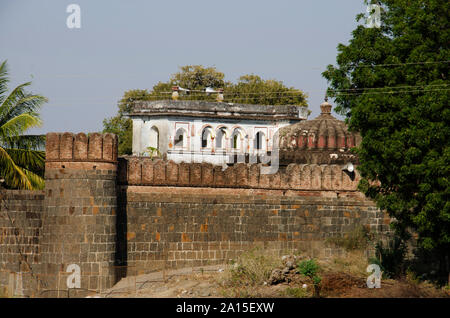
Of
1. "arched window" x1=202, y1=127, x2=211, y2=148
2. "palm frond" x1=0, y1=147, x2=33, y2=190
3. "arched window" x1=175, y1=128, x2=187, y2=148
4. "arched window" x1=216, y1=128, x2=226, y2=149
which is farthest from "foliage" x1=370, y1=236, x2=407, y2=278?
"arched window" x1=216, y1=128, x2=226, y2=149

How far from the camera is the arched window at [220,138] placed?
55.7 m

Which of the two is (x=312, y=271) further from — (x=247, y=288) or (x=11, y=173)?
(x=11, y=173)

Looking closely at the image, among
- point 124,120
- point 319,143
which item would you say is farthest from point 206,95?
point 319,143

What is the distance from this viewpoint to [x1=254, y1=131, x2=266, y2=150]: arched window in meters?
56.8

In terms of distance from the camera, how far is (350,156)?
109 ft

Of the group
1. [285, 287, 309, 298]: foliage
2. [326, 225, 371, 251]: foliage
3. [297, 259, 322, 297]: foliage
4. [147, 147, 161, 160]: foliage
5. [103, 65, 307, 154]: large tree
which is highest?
[103, 65, 307, 154]: large tree

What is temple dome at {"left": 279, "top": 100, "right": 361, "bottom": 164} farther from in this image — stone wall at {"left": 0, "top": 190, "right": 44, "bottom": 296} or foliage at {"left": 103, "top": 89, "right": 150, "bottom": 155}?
foliage at {"left": 103, "top": 89, "right": 150, "bottom": 155}

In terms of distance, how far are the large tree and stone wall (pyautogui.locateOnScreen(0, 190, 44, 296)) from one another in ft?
119

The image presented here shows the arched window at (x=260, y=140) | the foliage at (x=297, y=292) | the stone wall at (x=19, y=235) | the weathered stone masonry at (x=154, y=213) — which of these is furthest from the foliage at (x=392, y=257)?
the arched window at (x=260, y=140)
